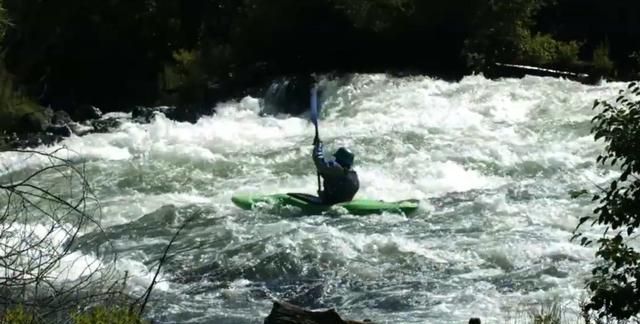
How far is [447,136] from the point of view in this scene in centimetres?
1403

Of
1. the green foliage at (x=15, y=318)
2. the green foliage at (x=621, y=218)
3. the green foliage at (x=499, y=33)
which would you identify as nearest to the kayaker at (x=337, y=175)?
the green foliage at (x=621, y=218)

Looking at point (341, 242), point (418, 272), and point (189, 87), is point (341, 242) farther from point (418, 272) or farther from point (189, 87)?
point (189, 87)

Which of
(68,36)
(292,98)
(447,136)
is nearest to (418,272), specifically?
(447,136)

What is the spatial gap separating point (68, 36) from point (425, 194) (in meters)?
11.1

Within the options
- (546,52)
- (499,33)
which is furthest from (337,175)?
(546,52)

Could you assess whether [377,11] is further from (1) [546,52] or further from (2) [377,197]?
(2) [377,197]

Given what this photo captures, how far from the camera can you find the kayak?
1062 centimetres

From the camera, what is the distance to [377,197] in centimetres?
1186

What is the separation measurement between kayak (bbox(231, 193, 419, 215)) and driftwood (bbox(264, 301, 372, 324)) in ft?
16.1

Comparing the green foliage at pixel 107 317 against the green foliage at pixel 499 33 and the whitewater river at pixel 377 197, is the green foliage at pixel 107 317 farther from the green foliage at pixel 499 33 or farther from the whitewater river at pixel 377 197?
the green foliage at pixel 499 33

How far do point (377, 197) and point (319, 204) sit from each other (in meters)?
1.37

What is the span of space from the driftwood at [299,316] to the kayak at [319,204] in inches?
194

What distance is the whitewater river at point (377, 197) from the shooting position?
828 centimetres

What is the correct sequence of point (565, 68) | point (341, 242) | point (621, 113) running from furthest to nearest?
point (565, 68)
point (341, 242)
point (621, 113)
